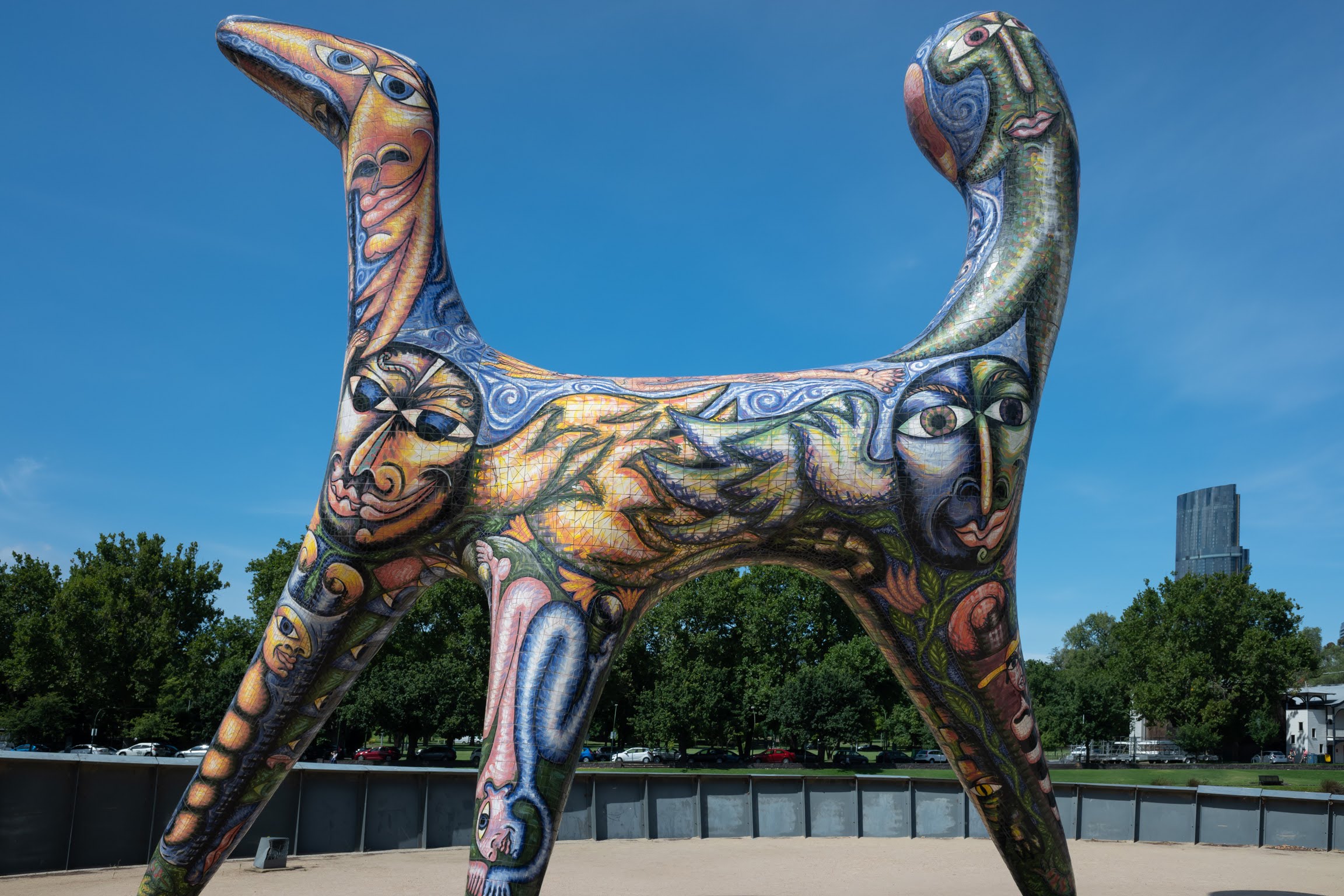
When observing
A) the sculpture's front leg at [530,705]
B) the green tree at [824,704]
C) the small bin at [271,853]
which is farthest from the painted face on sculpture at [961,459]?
the green tree at [824,704]

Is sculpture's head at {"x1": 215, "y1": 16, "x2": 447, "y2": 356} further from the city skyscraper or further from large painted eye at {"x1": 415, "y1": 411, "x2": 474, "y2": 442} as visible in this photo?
the city skyscraper

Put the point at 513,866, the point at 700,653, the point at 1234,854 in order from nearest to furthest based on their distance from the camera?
1. the point at 513,866
2. the point at 1234,854
3. the point at 700,653

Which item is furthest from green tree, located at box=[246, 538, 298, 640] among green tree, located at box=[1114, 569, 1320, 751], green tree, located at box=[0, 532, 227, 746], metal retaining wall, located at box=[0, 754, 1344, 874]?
green tree, located at box=[1114, 569, 1320, 751]

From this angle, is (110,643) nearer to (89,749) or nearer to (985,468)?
(89,749)

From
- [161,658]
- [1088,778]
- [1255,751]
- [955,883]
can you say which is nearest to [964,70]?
[955,883]

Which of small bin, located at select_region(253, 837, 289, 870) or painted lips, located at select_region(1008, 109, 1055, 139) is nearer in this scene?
painted lips, located at select_region(1008, 109, 1055, 139)

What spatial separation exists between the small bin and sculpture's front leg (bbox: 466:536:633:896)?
35.2 ft

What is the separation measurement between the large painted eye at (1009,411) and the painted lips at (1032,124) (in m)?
2.09

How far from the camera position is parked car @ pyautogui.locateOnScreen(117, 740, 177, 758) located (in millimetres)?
44625

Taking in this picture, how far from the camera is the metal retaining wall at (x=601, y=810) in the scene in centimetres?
1442

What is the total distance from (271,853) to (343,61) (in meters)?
12.0

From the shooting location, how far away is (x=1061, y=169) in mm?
7602

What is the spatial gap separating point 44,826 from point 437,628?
36.2 metres

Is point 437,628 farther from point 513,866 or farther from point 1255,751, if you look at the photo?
point 1255,751
